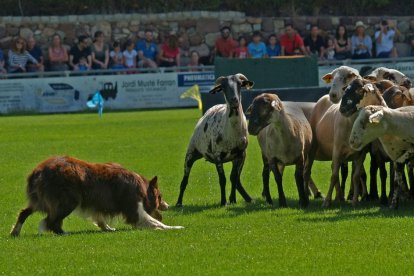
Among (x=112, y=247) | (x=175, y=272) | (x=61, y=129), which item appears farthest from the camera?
(x=61, y=129)

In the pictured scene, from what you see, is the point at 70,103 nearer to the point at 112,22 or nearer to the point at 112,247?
the point at 112,22

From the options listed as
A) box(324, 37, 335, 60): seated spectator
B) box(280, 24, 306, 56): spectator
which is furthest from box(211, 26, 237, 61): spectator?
box(324, 37, 335, 60): seated spectator

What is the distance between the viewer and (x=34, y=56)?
1655 inches

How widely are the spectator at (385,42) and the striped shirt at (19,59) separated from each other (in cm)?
1222

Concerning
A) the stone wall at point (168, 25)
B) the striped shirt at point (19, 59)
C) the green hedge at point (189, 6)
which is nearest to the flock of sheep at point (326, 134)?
the striped shirt at point (19, 59)

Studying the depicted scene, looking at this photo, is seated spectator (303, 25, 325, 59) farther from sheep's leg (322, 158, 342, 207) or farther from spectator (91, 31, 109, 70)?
sheep's leg (322, 158, 342, 207)

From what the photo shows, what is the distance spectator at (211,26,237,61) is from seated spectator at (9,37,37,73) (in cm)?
644

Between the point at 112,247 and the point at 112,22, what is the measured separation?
3466 centimetres

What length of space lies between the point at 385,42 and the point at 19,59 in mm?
13048

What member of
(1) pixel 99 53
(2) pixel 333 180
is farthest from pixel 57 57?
(2) pixel 333 180

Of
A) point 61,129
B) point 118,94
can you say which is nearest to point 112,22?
point 118,94

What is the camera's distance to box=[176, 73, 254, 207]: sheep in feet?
53.8

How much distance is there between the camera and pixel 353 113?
1545cm

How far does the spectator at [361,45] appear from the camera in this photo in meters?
41.9
